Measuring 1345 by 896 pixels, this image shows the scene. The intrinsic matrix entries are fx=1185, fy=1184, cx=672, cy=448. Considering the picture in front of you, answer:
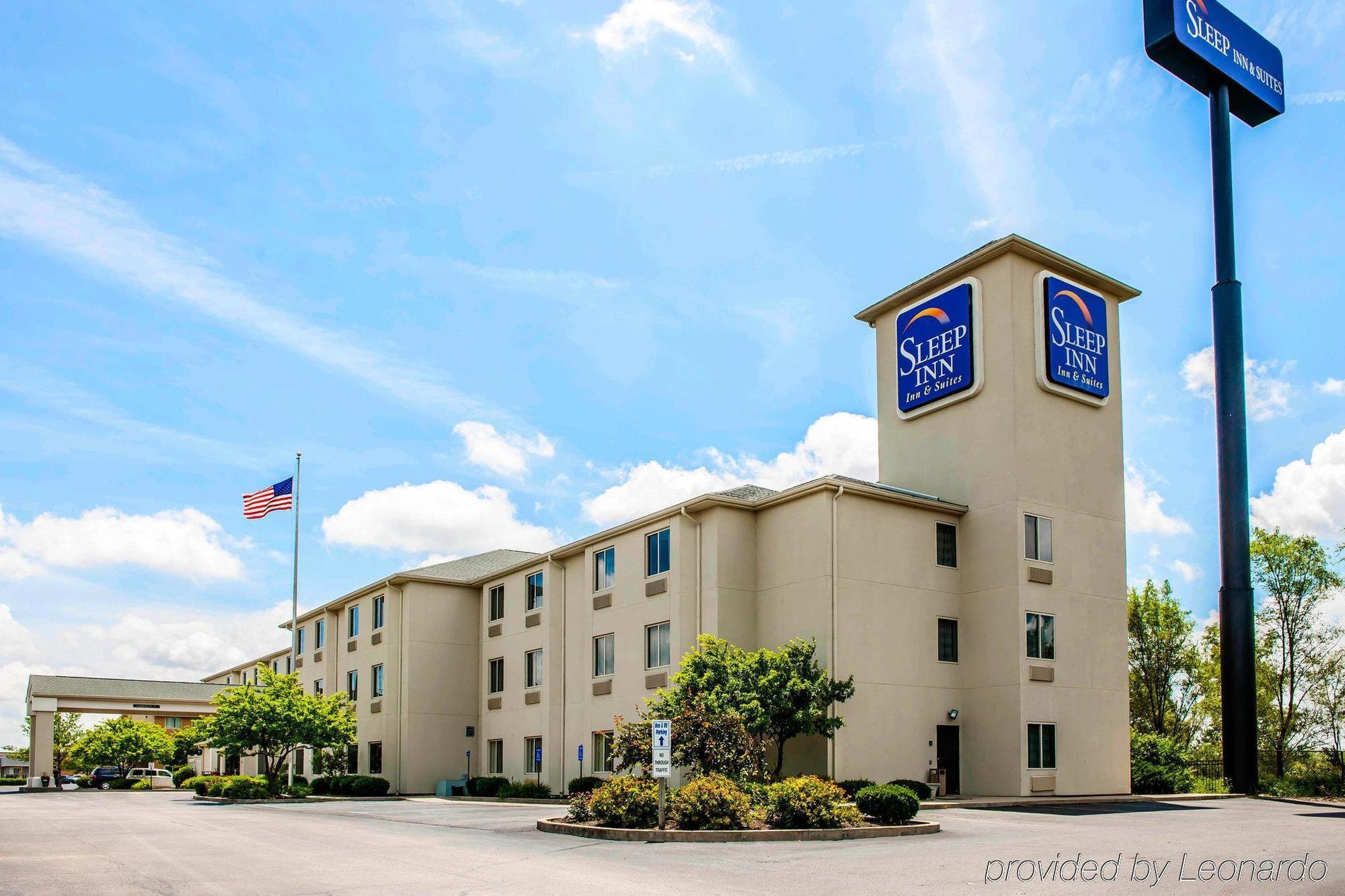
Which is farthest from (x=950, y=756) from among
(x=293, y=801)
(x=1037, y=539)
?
(x=293, y=801)

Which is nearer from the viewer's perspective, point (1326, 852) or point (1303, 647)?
point (1326, 852)

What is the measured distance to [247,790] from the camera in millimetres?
43500

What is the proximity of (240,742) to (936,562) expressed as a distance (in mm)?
27034

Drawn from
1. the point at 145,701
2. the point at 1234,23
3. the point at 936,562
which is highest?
the point at 1234,23

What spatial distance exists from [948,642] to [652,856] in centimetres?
1801

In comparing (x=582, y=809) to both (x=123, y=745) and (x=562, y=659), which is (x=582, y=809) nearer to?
(x=562, y=659)

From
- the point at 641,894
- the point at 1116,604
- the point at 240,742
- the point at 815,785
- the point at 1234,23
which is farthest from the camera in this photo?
the point at 240,742

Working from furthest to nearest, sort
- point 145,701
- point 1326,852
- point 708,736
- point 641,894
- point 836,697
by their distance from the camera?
point 145,701 < point 836,697 < point 708,736 < point 1326,852 < point 641,894

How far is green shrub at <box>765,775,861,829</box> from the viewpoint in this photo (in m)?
21.0

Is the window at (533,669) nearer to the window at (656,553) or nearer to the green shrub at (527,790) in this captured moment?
the green shrub at (527,790)

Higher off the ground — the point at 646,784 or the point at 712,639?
the point at 712,639

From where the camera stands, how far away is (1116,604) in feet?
116

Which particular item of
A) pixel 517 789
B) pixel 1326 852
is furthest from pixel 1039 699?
pixel 517 789

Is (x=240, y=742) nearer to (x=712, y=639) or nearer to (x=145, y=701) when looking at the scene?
(x=712, y=639)
